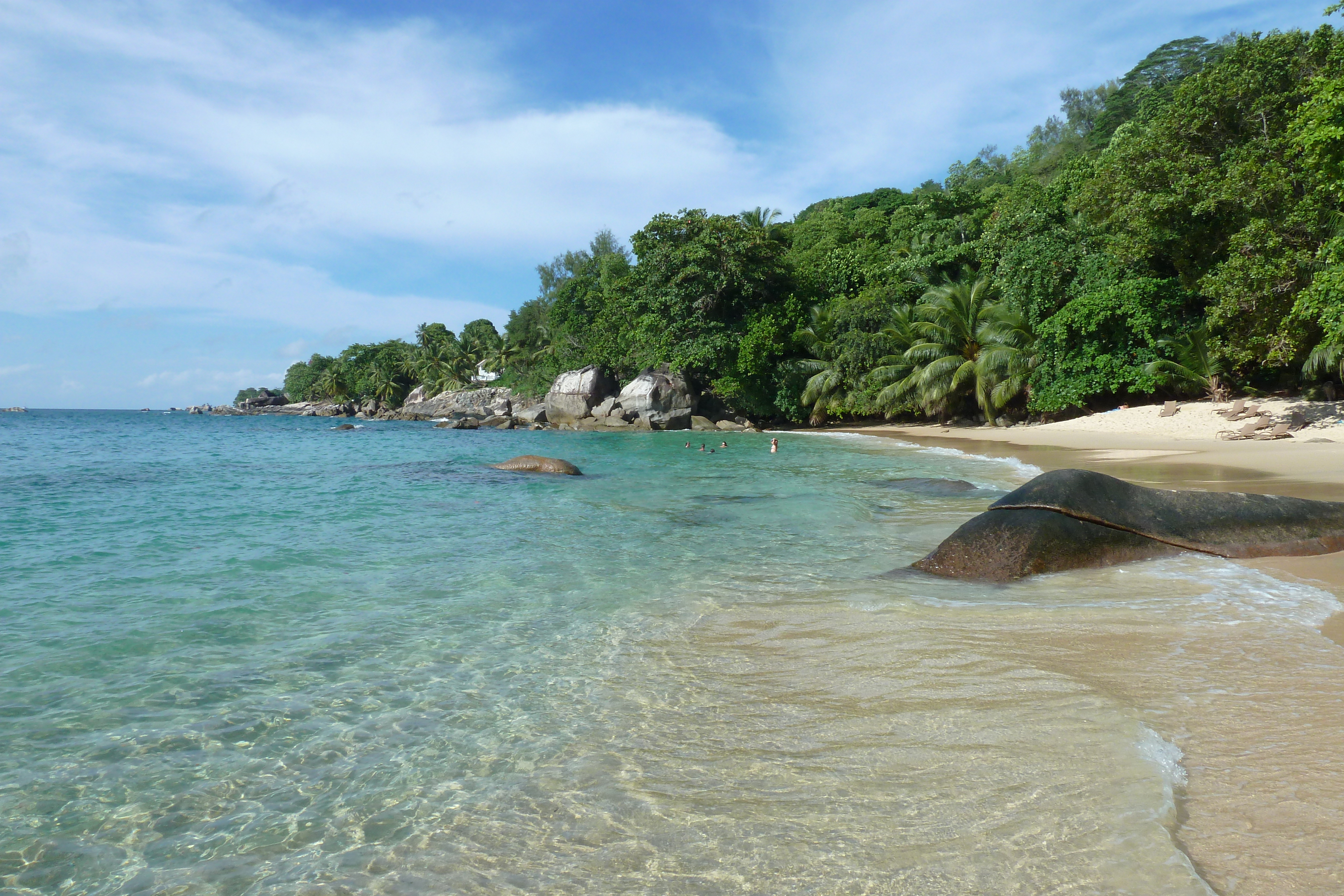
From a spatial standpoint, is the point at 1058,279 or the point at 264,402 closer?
the point at 1058,279

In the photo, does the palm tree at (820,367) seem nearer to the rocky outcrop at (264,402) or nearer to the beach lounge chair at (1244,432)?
the beach lounge chair at (1244,432)

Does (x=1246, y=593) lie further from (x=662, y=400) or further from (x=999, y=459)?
(x=662, y=400)

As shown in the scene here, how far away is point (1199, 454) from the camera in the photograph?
14.9 meters

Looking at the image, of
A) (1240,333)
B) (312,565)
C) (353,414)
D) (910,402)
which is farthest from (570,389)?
(353,414)

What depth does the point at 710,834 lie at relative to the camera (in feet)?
8.95

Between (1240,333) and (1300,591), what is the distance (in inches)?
589

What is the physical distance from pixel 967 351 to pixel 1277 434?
14.4 m

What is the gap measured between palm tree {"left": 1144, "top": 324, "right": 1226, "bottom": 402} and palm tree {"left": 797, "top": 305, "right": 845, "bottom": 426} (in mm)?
13632

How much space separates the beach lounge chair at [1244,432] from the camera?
16016mm

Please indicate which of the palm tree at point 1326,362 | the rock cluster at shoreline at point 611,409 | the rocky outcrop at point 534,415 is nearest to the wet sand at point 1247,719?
the palm tree at point 1326,362

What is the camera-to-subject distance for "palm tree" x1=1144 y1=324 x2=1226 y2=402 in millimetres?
20391

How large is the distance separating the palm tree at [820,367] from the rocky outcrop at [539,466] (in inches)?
748

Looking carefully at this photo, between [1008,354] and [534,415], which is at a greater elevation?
[1008,354]

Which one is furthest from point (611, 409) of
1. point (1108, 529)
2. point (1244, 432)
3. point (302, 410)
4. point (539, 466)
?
A: point (302, 410)
